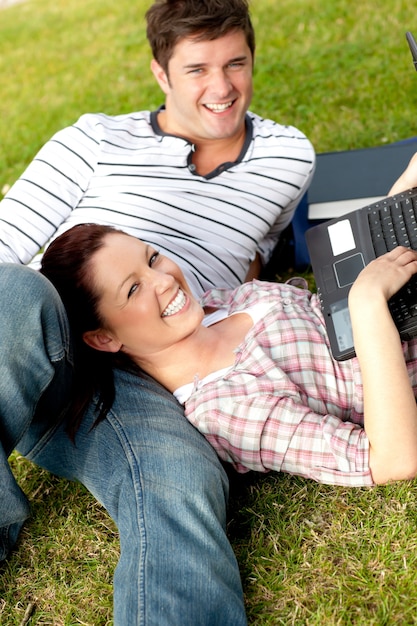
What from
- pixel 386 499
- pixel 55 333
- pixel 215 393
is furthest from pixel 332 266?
pixel 55 333

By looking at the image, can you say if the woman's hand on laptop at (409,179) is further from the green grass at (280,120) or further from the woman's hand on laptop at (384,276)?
the green grass at (280,120)

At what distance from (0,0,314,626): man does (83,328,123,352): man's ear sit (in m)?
0.11

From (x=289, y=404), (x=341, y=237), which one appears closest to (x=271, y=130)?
(x=341, y=237)

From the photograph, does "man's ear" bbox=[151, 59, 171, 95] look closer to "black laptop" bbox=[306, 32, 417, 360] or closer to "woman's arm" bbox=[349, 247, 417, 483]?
"black laptop" bbox=[306, 32, 417, 360]

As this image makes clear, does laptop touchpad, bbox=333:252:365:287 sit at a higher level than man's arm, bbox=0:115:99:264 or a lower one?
lower

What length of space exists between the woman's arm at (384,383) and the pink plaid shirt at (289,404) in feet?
0.20

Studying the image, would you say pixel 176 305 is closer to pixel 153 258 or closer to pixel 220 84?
pixel 153 258

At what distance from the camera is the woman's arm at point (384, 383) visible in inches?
80.1

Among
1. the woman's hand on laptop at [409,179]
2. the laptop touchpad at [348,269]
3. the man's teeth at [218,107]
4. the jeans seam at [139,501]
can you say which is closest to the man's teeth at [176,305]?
the jeans seam at [139,501]

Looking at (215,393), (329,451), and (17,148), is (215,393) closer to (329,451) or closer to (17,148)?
(329,451)

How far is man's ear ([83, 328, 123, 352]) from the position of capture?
241 cm

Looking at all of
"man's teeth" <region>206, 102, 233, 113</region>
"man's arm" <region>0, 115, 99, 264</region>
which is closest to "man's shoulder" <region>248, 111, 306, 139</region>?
"man's teeth" <region>206, 102, 233, 113</region>

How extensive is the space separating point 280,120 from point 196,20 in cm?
195

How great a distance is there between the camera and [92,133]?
9.70 ft
